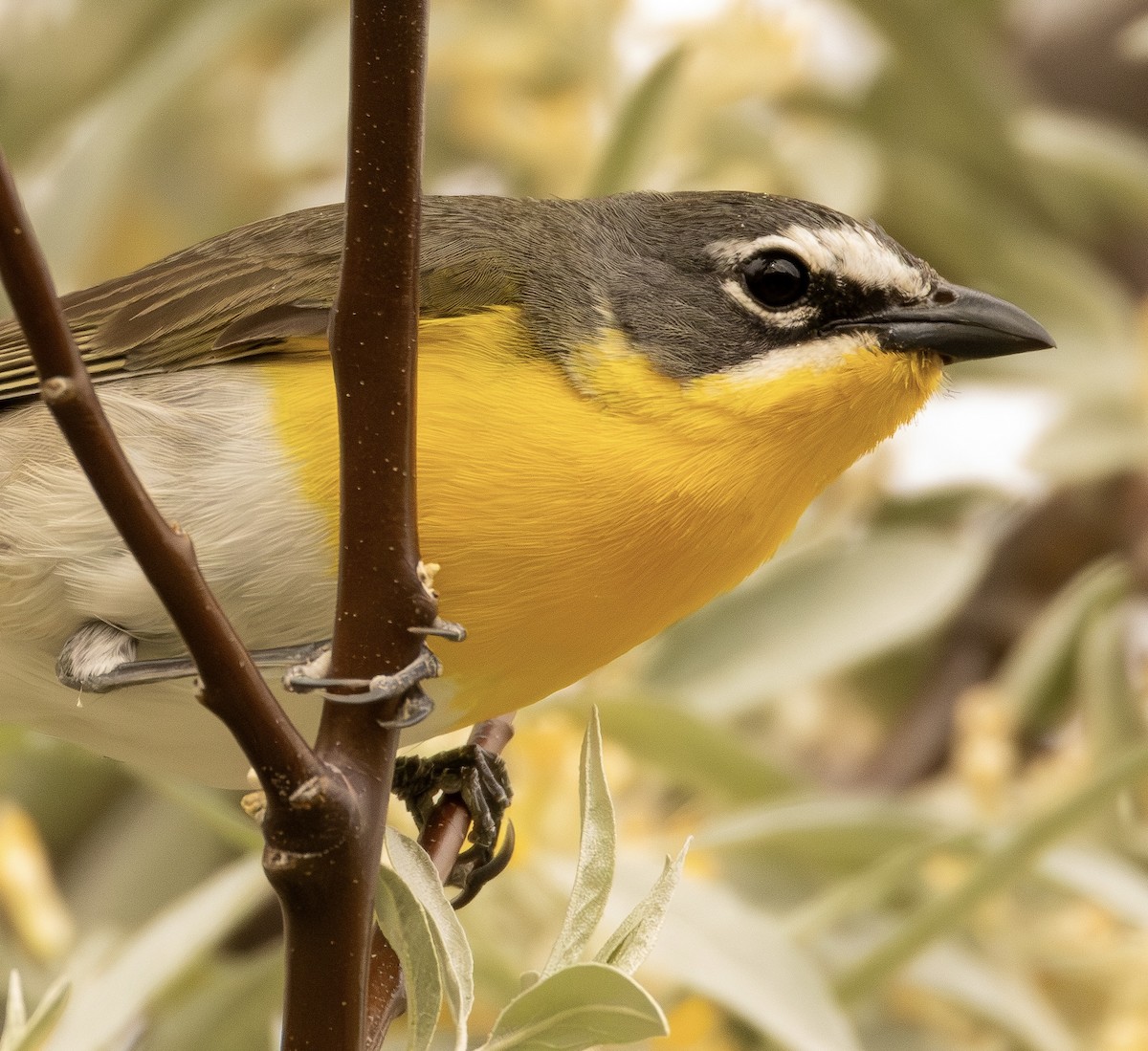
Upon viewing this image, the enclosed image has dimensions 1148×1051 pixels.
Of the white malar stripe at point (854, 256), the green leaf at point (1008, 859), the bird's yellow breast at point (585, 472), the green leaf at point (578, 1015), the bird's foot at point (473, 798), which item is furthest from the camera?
the green leaf at point (1008, 859)

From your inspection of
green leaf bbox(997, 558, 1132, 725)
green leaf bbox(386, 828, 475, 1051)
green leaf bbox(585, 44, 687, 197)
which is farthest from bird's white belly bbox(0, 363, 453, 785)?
green leaf bbox(997, 558, 1132, 725)

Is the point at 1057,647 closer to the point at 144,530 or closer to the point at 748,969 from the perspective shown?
the point at 748,969

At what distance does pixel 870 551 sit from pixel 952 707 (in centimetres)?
58

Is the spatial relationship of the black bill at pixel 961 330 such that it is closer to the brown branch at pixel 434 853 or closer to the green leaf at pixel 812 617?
the brown branch at pixel 434 853

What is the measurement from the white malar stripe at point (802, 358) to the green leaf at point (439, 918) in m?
0.89

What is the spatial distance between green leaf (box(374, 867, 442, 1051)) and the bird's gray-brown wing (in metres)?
0.92

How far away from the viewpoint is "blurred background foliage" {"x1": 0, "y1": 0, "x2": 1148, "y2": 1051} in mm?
2773

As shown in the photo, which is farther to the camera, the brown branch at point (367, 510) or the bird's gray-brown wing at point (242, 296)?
the bird's gray-brown wing at point (242, 296)

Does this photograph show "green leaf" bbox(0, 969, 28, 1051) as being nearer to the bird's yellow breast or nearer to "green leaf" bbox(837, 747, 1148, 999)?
the bird's yellow breast

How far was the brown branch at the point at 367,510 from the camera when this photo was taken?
1.37 metres

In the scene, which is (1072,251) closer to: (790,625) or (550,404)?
(790,625)

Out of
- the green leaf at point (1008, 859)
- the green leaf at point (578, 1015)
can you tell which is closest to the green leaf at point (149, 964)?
the green leaf at point (1008, 859)

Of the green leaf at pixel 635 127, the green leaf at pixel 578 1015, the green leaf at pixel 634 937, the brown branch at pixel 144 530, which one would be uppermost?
the green leaf at pixel 635 127

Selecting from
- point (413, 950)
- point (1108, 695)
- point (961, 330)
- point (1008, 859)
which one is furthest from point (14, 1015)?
point (1108, 695)
